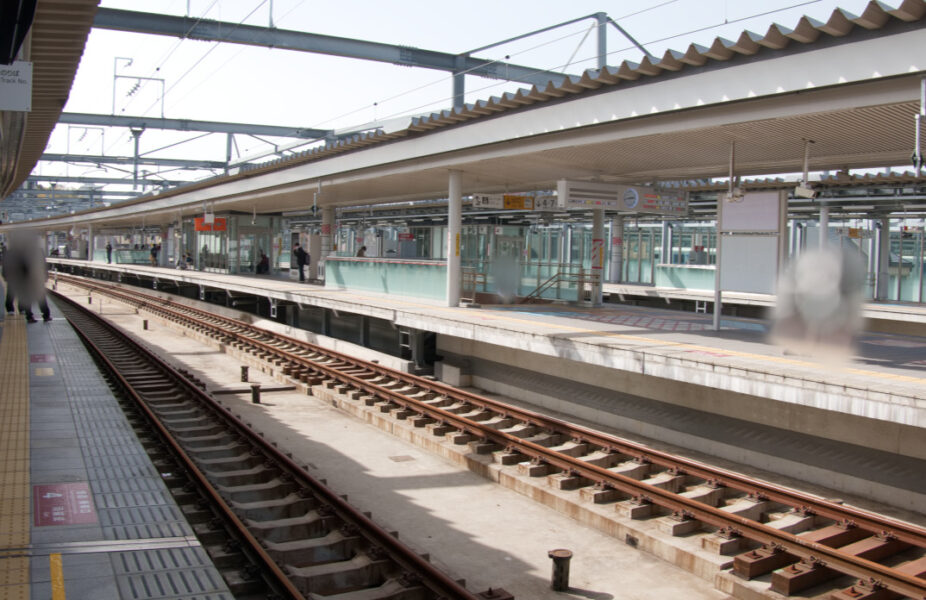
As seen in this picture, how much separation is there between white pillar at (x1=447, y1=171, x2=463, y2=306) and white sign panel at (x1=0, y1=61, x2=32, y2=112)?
30.9 feet

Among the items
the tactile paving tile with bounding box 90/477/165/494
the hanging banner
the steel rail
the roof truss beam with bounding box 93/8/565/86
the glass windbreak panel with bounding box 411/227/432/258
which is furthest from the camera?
the glass windbreak panel with bounding box 411/227/432/258

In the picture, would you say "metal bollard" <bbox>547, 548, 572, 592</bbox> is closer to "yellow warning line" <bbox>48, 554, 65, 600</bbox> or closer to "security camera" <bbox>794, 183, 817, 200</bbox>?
"yellow warning line" <bbox>48, 554, 65, 600</bbox>

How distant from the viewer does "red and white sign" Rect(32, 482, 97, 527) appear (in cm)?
577

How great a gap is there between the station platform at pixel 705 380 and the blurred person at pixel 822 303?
0.29m

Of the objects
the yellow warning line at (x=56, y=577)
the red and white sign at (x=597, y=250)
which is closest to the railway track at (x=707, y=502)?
the yellow warning line at (x=56, y=577)

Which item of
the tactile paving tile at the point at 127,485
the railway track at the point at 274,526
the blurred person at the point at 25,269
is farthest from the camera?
the blurred person at the point at 25,269

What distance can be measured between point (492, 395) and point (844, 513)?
8.11 metres

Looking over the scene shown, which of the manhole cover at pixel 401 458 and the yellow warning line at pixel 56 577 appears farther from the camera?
the manhole cover at pixel 401 458

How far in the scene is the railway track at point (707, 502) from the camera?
5.73m

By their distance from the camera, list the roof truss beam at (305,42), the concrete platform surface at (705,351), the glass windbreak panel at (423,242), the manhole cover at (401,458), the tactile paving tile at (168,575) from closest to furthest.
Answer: the tactile paving tile at (168,575)
the concrete platform surface at (705,351)
the manhole cover at (401,458)
the roof truss beam at (305,42)
the glass windbreak panel at (423,242)

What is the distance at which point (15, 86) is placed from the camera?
6855 mm

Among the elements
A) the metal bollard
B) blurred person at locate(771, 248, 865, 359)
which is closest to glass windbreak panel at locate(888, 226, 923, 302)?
blurred person at locate(771, 248, 865, 359)

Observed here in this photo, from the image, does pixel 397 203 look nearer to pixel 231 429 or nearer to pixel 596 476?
pixel 231 429

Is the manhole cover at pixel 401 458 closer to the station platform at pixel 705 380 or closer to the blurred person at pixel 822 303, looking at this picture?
the station platform at pixel 705 380
